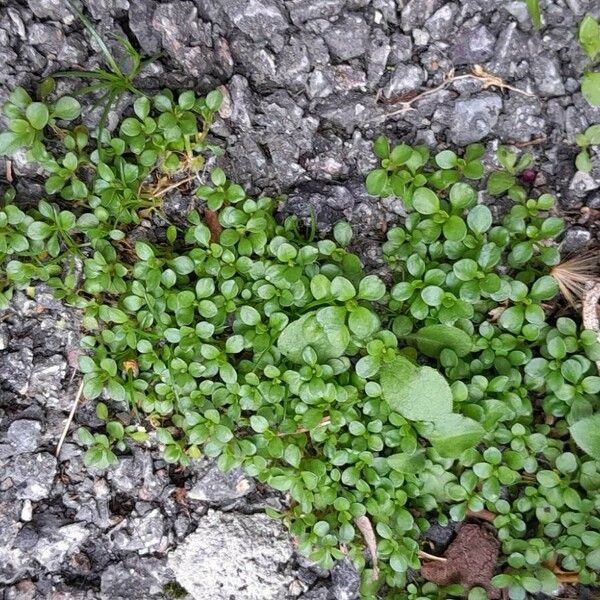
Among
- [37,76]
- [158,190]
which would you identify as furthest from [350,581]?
[37,76]

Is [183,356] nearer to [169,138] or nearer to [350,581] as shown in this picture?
[169,138]

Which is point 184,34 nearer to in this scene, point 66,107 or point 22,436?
point 66,107

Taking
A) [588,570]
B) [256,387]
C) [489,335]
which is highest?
[489,335]

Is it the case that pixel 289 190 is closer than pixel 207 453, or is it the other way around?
pixel 207 453

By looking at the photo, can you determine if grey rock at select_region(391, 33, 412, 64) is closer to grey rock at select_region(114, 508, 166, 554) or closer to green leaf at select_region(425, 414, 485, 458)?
green leaf at select_region(425, 414, 485, 458)

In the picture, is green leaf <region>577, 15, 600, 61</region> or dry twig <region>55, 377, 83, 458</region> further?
dry twig <region>55, 377, 83, 458</region>

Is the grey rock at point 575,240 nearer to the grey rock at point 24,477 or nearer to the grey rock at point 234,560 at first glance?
the grey rock at point 234,560

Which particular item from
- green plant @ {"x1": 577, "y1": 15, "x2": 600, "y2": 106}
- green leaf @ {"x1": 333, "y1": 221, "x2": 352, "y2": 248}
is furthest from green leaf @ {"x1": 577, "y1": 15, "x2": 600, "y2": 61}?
green leaf @ {"x1": 333, "y1": 221, "x2": 352, "y2": 248}
